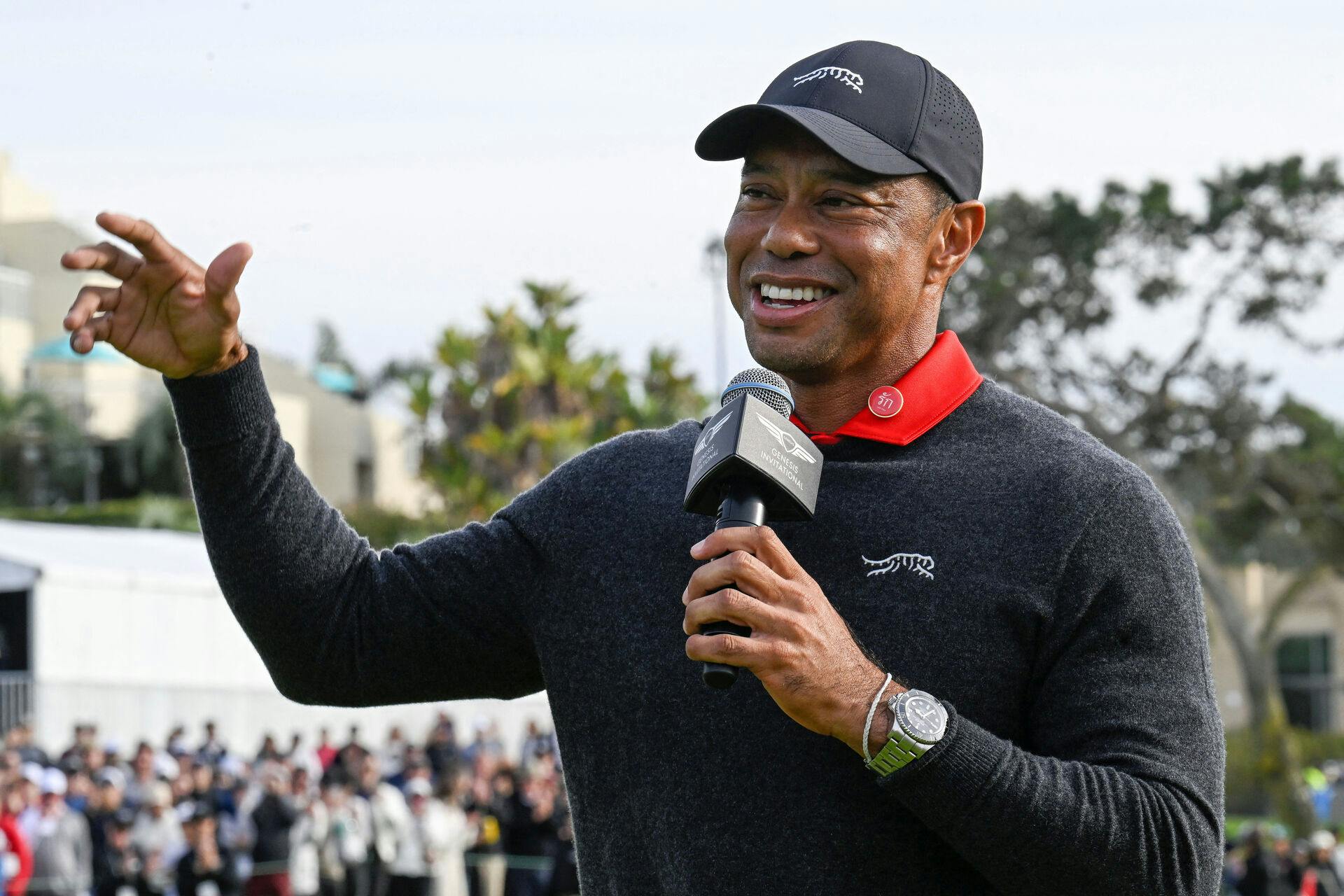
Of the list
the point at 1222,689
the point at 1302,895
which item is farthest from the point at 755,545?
the point at 1222,689

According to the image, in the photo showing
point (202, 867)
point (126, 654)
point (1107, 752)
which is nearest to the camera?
point (1107, 752)

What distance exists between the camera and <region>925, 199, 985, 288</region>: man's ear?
8.77 ft

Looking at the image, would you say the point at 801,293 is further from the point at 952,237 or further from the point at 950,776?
the point at 950,776

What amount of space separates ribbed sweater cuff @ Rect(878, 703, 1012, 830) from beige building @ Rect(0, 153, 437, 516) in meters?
41.4

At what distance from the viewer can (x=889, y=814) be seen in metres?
2.36

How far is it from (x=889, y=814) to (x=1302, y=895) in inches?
796

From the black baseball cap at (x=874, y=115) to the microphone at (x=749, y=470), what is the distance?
1.44 ft

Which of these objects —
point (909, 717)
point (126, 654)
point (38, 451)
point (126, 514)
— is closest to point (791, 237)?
point (909, 717)

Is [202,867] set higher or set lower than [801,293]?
lower

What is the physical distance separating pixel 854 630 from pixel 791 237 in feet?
1.84

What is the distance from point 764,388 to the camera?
101 inches

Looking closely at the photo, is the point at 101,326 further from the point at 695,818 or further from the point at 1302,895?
the point at 1302,895

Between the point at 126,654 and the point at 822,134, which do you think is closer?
the point at 822,134

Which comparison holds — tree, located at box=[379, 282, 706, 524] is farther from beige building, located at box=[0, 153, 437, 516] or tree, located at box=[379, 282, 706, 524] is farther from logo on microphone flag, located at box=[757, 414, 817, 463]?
logo on microphone flag, located at box=[757, 414, 817, 463]
